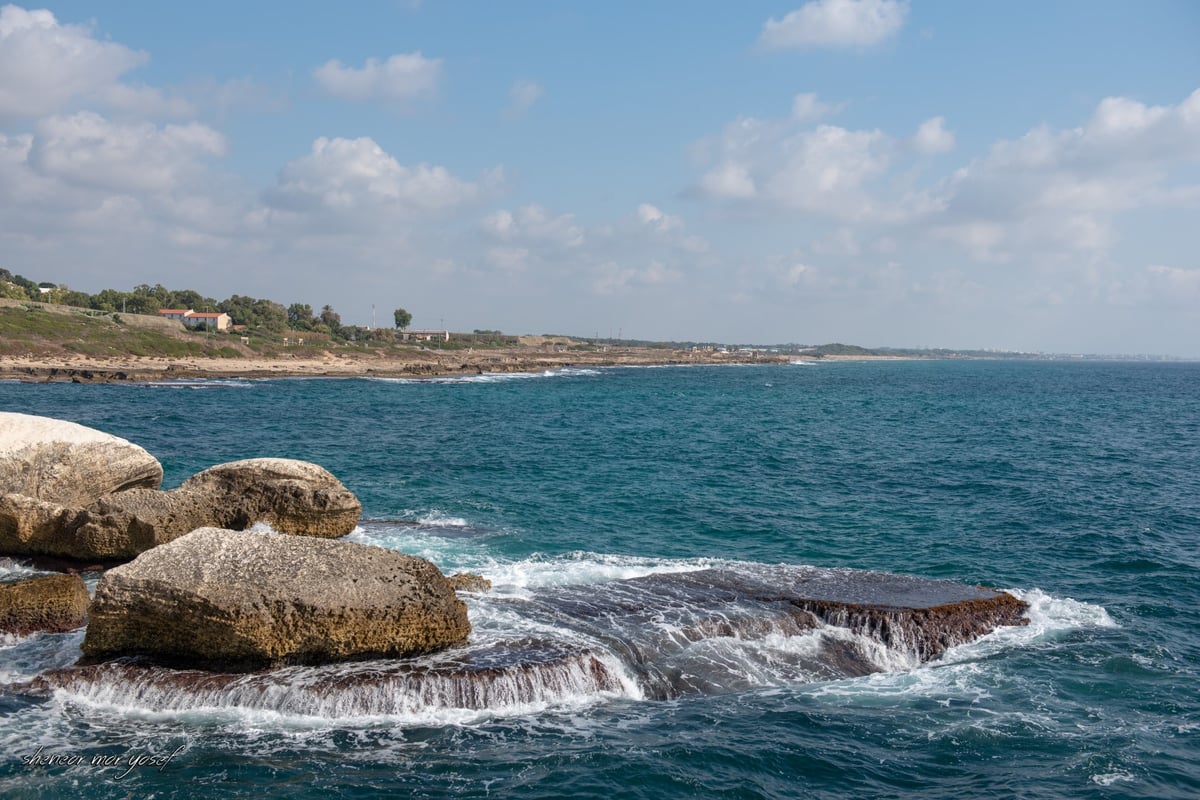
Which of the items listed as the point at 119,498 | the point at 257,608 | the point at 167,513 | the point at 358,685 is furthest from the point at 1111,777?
the point at 119,498

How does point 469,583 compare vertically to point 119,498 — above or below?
below

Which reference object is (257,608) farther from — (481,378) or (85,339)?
(85,339)

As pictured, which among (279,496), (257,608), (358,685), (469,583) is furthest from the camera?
(279,496)

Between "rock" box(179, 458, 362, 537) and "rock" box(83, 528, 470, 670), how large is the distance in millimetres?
6773

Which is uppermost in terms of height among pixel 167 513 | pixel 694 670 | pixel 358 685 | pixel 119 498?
pixel 119 498

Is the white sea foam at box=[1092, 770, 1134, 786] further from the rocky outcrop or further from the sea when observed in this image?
the rocky outcrop

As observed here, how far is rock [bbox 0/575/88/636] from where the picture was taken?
17875 millimetres

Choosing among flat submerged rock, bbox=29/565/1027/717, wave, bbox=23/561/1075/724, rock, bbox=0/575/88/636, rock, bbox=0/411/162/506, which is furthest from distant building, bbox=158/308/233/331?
flat submerged rock, bbox=29/565/1027/717

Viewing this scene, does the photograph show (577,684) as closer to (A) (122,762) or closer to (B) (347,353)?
(A) (122,762)

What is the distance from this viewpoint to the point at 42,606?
59.4ft

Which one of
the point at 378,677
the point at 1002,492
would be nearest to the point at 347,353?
the point at 1002,492

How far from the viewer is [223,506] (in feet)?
76.6

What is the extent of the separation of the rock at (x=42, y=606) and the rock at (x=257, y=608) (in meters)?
2.43

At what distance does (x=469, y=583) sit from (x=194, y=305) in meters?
182
